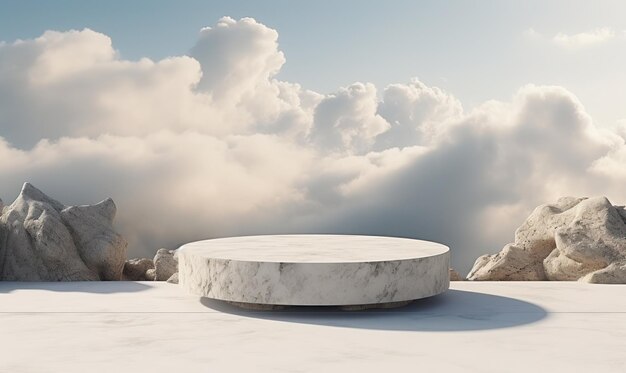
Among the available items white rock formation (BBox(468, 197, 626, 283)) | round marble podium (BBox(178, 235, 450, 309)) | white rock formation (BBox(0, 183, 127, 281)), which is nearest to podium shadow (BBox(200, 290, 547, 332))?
round marble podium (BBox(178, 235, 450, 309))

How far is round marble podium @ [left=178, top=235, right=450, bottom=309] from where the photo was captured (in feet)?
22.0

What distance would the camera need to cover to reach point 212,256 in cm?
716

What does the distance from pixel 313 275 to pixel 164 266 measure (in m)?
3.68

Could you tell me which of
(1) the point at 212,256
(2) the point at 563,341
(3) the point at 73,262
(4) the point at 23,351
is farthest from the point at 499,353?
(3) the point at 73,262

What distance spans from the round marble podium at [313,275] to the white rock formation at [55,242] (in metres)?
2.52

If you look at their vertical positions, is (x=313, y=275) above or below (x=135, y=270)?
above

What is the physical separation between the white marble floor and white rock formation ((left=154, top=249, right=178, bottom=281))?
4.70 ft

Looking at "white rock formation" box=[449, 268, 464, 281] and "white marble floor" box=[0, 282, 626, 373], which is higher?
"white rock formation" box=[449, 268, 464, 281]

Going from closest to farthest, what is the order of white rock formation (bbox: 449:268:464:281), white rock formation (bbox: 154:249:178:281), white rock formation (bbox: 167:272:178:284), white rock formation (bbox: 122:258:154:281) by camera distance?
white rock formation (bbox: 167:272:178:284) < white rock formation (bbox: 154:249:178:281) < white rock formation (bbox: 449:268:464:281) < white rock formation (bbox: 122:258:154:281)

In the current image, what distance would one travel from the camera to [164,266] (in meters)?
9.76

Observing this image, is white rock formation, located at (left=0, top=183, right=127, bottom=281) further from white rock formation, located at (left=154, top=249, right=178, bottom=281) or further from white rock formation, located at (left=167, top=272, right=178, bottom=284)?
white rock formation, located at (left=167, top=272, right=178, bottom=284)

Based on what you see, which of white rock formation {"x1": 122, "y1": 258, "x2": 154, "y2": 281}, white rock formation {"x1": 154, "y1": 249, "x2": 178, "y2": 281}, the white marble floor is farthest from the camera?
white rock formation {"x1": 122, "y1": 258, "x2": 154, "y2": 281}

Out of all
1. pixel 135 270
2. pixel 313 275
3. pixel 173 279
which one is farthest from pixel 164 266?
pixel 313 275

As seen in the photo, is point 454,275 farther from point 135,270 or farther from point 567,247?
point 135,270
